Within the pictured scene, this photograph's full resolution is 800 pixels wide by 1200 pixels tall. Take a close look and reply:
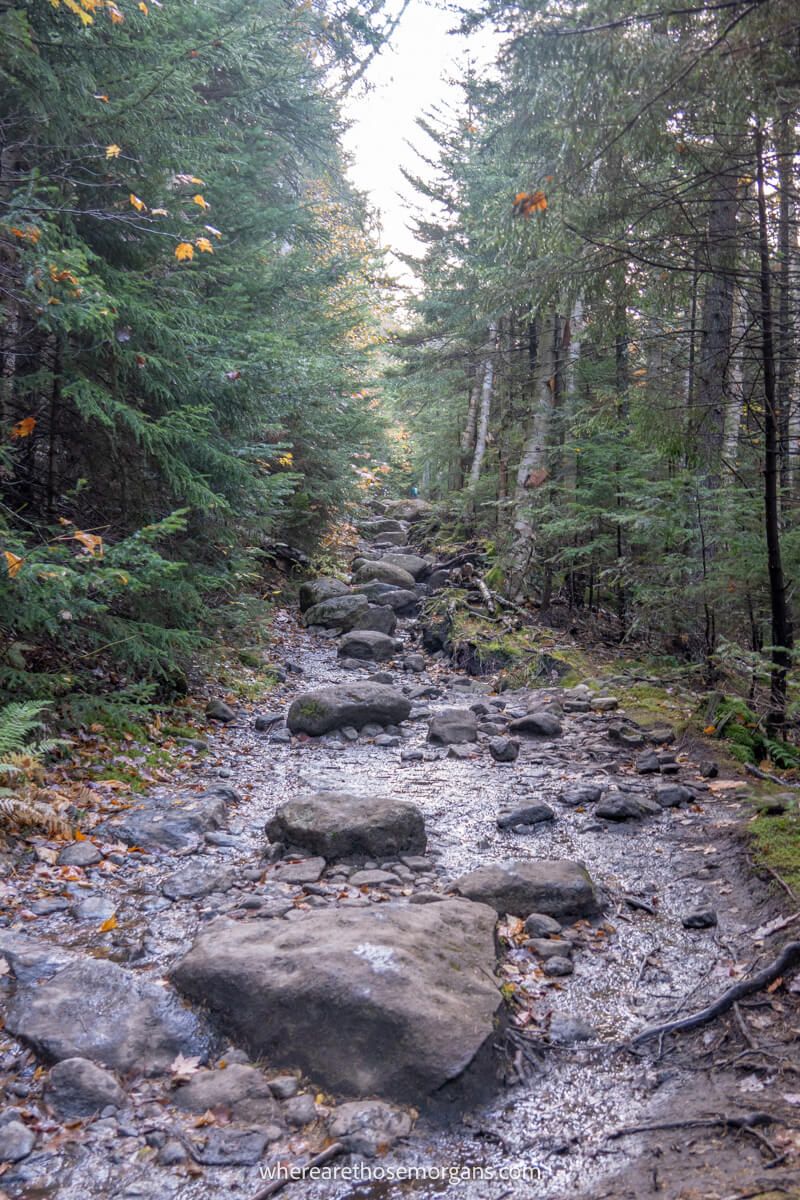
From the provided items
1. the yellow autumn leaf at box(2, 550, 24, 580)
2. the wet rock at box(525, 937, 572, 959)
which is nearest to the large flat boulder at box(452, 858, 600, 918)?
the wet rock at box(525, 937, 572, 959)

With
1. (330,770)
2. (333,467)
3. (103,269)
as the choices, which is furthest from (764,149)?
(333,467)

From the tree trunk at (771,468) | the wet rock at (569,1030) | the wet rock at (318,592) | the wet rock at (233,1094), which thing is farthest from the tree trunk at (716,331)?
the wet rock at (318,592)

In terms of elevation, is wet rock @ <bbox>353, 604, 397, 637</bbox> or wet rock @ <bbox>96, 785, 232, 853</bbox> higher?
wet rock @ <bbox>353, 604, 397, 637</bbox>

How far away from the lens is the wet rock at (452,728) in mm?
8961

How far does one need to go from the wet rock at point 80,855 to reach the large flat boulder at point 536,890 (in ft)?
8.42

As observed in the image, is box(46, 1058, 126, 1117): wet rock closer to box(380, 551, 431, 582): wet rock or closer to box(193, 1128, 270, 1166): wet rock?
box(193, 1128, 270, 1166): wet rock

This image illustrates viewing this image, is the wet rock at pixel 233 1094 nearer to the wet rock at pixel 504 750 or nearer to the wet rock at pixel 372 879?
the wet rock at pixel 372 879

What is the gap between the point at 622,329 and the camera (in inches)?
296

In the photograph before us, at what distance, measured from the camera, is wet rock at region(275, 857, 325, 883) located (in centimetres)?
525

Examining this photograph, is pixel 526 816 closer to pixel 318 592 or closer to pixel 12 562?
pixel 12 562

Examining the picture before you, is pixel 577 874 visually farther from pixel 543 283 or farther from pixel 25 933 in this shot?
pixel 543 283

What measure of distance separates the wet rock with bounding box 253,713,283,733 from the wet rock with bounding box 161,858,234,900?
157 inches

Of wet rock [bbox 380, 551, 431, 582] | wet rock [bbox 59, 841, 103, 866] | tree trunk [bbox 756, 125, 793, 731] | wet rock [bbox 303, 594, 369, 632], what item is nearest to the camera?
wet rock [bbox 59, 841, 103, 866]

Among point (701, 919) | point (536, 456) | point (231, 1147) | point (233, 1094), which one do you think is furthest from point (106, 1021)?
point (536, 456)
